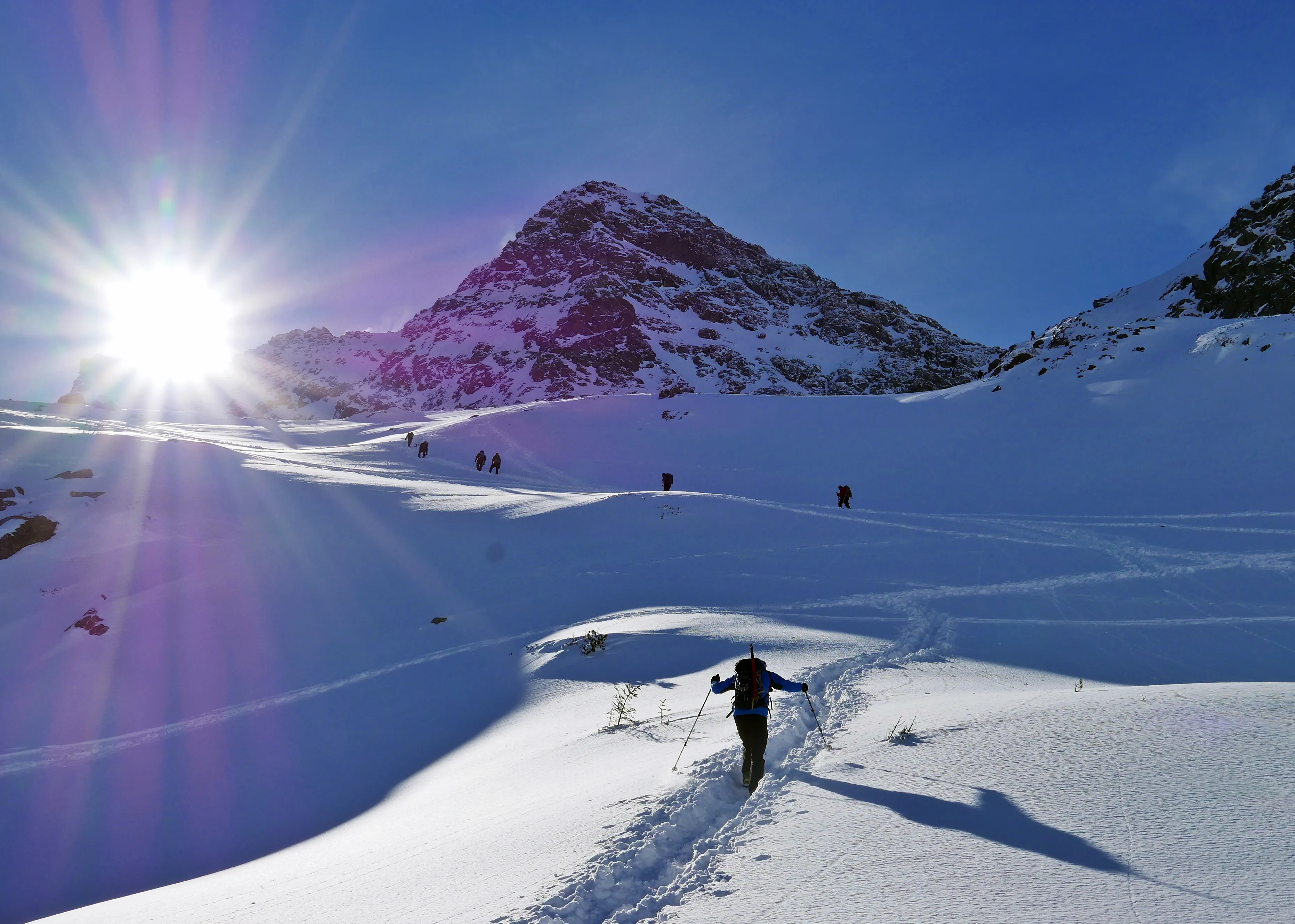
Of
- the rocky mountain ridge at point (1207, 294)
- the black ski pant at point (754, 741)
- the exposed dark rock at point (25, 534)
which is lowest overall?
the black ski pant at point (754, 741)

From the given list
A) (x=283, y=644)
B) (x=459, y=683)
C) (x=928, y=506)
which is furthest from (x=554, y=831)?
(x=928, y=506)

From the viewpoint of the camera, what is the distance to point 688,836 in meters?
4.64

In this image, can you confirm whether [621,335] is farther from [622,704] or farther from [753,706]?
[753,706]

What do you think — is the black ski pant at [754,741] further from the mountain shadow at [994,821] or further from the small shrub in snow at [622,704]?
the small shrub in snow at [622,704]

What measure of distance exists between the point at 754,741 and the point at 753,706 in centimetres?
27

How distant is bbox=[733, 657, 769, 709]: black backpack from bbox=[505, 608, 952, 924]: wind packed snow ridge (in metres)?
0.54

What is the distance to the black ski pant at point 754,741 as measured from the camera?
563cm

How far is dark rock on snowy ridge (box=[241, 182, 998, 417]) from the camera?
106 meters

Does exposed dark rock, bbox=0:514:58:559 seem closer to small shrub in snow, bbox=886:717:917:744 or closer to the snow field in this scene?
the snow field

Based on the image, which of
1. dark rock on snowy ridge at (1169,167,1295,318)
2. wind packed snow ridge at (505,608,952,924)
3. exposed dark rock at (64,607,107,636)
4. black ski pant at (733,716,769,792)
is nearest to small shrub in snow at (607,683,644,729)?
wind packed snow ridge at (505,608,952,924)

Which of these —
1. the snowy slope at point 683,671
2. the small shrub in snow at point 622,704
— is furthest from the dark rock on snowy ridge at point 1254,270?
the small shrub in snow at point 622,704

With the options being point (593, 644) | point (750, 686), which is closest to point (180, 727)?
point (593, 644)

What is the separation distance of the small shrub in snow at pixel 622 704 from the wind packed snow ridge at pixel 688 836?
1919mm

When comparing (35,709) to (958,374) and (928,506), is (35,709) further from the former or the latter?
(958,374)
